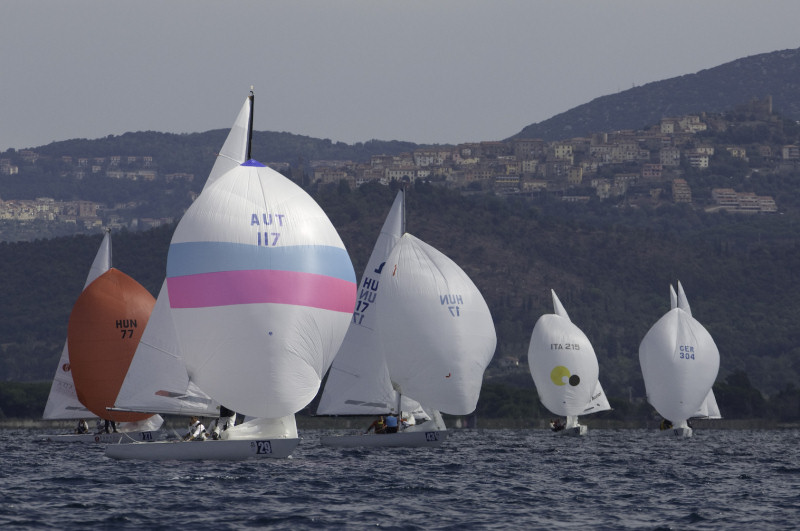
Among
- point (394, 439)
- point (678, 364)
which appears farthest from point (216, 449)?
point (678, 364)

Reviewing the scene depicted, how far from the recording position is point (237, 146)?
41219mm

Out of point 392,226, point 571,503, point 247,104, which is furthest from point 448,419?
point 571,503

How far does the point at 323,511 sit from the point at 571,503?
616 centimetres

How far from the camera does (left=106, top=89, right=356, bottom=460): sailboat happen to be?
37.3m

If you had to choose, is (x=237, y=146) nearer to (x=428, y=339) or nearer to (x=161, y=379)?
(x=161, y=379)

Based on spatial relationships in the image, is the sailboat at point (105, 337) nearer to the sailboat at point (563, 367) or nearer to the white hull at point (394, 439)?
the white hull at point (394, 439)

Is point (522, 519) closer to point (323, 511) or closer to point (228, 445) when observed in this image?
point (323, 511)

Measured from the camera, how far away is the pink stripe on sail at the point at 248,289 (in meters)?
37.3

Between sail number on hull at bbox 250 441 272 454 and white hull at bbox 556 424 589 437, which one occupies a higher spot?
sail number on hull at bbox 250 441 272 454

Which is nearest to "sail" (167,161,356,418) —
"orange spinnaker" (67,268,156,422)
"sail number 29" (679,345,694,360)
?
"orange spinnaker" (67,268,156,422)

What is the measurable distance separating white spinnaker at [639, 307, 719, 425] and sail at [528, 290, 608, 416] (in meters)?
3.64

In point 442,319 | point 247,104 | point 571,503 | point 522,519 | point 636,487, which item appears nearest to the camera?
point 522,519

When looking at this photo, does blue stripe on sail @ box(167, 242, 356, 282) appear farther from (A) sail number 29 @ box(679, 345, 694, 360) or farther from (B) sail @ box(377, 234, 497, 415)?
(A) sail number 29 @ box(679, 345, 694, 360)

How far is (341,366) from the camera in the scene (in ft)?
169
